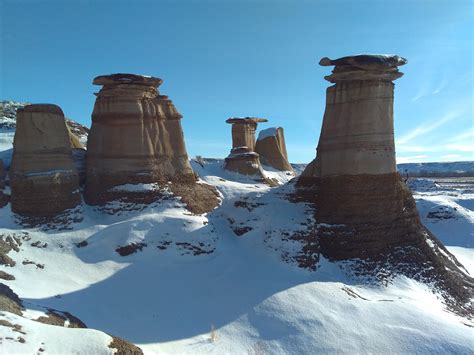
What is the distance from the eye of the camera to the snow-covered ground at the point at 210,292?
1052 cm

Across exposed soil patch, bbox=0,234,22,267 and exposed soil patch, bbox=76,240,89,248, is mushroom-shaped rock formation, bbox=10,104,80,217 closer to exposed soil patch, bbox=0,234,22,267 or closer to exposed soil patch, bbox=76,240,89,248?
exposed soil patch, bbox=0,234,22,267

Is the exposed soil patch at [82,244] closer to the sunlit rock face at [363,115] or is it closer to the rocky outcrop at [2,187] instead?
the rocky outcrop at [2,187]

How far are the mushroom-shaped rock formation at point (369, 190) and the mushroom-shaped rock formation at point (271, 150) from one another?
2313cm

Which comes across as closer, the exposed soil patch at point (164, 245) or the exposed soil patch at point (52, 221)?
the exposed soil patch at point (164, 245)

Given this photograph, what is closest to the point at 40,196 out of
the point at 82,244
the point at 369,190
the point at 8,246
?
the point at 82,244

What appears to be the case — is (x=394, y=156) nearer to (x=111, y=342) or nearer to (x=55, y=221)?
(x=111, y=342)

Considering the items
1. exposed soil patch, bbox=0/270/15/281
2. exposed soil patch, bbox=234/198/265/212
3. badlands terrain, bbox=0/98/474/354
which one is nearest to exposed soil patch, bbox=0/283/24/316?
badlands terrain, bbox=0/98/474/354

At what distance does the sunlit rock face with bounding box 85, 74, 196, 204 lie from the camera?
62.6ft

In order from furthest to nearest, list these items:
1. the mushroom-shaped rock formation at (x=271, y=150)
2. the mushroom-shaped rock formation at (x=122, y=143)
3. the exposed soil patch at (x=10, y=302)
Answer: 1. the mushroom-shaped rock formation at (x=271, y=150)
2. the mushroom-shaped rock formation at (x=122, y=143)
3. the exposed soil patch at (x=10, y=302)

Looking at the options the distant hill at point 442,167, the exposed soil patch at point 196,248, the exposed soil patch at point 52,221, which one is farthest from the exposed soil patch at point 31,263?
the distant hill at point 442,167

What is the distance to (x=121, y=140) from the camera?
19344mm

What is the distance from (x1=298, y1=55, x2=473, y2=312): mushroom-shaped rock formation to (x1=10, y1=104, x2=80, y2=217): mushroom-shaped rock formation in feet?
36.9

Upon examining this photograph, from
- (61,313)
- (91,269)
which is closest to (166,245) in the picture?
(91,269)

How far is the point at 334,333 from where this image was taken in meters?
11.0
